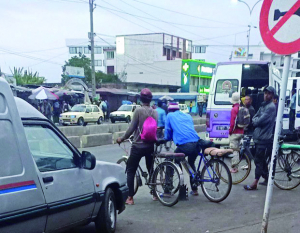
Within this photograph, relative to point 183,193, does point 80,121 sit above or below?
below

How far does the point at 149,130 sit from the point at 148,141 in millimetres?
202

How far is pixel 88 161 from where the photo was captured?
4.05m

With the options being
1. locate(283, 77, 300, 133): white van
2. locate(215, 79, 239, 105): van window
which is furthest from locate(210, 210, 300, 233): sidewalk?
locate(283, 77, 300, 133): white van

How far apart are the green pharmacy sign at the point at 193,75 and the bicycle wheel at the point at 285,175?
47.0 m

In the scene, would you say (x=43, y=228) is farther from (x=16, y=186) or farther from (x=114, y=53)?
(x=114, y=53)

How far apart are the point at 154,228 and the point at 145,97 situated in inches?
83.6

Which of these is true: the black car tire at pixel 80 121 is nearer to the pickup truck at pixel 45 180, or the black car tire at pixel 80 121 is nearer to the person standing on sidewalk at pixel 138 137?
the person standing on sidewalk at pixel 138 137

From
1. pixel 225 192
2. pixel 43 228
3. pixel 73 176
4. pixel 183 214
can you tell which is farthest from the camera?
pixel 225 192

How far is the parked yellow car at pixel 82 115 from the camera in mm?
26359

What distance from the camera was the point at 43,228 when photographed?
3.38m

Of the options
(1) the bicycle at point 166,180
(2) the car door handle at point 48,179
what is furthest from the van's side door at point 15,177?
(1) the bicycle at point 166,180

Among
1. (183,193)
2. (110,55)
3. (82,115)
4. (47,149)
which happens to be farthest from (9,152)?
(110,55)

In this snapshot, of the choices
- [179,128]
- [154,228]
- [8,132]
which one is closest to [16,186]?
[8,132]

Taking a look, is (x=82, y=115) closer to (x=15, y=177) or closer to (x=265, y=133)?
(x=265, y=133)
